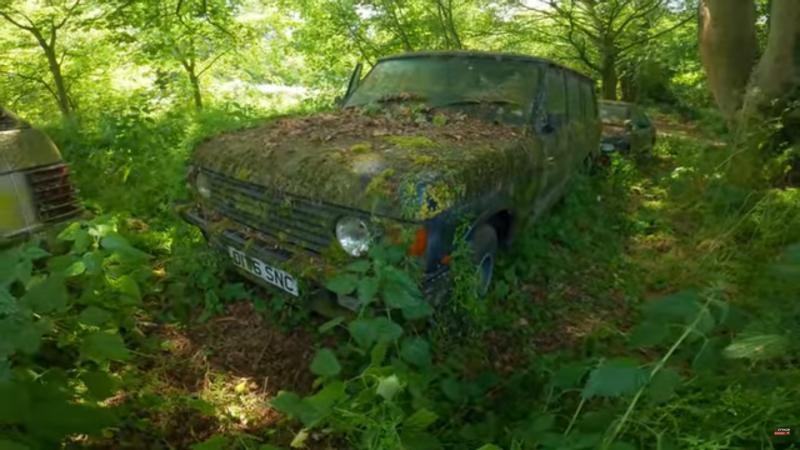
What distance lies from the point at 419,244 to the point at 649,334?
124 cm

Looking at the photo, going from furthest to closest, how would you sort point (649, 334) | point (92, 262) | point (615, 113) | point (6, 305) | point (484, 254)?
point (615, 113) → point (484, 254) → point (92, 262) → point (6, 305) → point (649, 334)

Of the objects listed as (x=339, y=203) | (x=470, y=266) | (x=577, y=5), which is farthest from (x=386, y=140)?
(x=577, y=5)

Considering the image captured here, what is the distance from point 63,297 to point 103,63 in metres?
13.6

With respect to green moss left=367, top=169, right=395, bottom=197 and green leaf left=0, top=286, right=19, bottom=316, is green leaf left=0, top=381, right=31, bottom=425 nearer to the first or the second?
green leaf left=0, top=286, right=19, bottom=316

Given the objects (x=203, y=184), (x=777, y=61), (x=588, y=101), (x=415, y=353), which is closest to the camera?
(x=415, y=353)

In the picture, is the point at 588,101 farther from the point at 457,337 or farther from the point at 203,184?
the point at 203,184

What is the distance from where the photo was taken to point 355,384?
2387 mm

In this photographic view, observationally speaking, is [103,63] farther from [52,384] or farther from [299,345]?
[52,384]

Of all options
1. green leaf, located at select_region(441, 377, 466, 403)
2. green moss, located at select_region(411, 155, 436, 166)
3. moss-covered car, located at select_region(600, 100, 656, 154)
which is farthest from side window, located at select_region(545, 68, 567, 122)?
moss-covered car, located at select_region(600, 100, 656, 154)

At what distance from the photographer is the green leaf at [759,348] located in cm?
153

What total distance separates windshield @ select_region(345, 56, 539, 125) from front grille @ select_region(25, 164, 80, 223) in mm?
2315

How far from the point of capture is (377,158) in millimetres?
2979

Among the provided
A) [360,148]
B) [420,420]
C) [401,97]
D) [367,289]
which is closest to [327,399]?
[420,420]

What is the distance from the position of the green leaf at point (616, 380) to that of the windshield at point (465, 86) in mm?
2649
